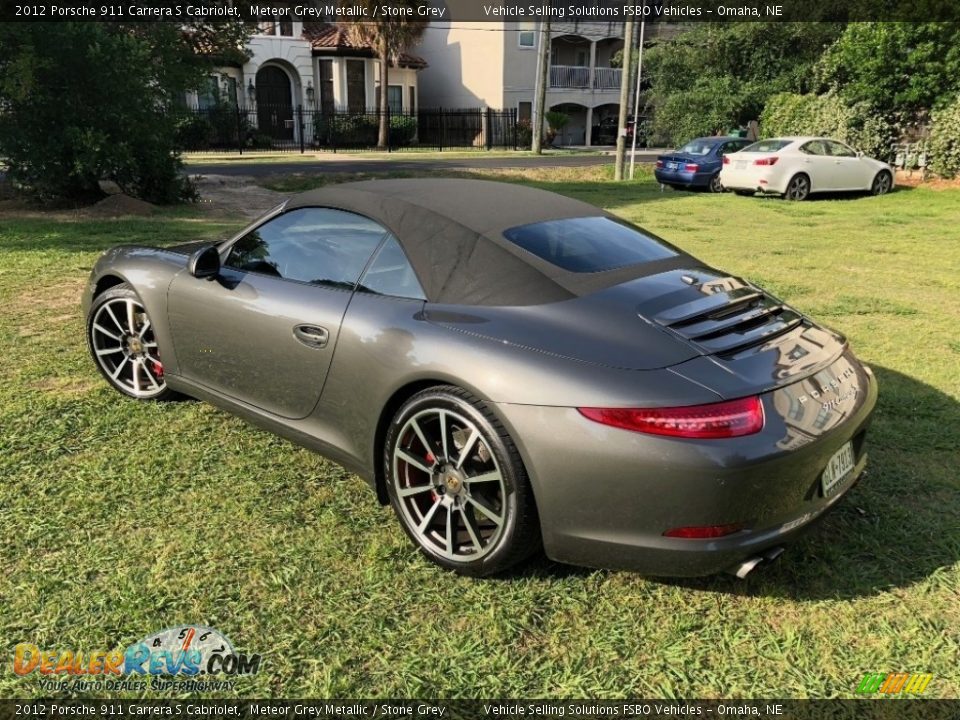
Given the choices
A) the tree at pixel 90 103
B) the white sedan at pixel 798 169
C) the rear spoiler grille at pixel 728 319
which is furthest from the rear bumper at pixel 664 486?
the white sedan at pixel 798 169

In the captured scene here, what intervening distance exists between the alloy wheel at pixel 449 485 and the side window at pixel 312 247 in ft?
2.58

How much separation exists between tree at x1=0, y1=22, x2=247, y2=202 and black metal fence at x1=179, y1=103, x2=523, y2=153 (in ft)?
66.6

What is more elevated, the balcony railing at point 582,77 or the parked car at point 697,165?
the balcony railing at point 582,77

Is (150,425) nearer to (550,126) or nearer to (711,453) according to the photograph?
(711,453)

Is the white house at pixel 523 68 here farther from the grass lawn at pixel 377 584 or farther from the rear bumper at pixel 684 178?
the grass lawn at pixel 377 584

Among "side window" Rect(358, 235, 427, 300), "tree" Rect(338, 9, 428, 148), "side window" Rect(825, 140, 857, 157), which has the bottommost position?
"side window" Rect(358, 235, 427, 300)

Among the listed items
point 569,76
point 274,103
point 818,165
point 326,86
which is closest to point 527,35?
point 569,76

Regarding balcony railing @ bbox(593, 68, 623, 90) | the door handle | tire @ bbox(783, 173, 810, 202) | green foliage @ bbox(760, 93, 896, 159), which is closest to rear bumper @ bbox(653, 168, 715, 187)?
tire @ bbox(783, 173, 810, 202)

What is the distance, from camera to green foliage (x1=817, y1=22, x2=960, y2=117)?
18469 mm

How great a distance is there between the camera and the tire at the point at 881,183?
17219 millimetres

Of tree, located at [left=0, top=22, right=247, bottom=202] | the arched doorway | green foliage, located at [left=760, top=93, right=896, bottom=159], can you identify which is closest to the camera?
tree, located at [left=0, top=22, right=247, bottom=202]

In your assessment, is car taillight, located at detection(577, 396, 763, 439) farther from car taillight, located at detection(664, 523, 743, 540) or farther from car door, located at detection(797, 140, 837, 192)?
car door, located at detection(797, 140, 837, 192)

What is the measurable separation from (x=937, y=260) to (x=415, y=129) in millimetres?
32771

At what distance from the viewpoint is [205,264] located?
11.8ft
